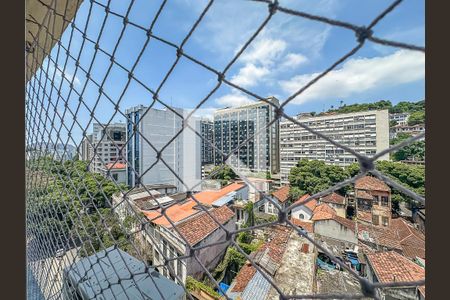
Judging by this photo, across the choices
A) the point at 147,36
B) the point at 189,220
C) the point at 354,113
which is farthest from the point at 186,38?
the point at 354,113

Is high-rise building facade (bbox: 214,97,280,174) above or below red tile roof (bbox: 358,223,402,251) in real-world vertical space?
above

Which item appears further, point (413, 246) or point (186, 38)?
point (413, 246)

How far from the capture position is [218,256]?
4.49 m

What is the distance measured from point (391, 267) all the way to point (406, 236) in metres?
2.00

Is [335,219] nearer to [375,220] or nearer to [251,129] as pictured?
[375,220]

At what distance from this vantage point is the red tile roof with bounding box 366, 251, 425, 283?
2.65m

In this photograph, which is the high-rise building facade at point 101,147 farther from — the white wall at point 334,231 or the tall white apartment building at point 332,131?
the white wall at point 334,231

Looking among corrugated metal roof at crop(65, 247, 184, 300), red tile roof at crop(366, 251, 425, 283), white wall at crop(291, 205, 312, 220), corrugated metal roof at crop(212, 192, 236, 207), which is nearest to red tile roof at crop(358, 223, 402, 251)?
red tile roof at crop(366, 251, 425, 283)

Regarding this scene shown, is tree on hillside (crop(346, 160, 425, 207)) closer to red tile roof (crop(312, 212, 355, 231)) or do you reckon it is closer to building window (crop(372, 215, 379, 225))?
red tile roof (crop(312, 212, 355, 231))

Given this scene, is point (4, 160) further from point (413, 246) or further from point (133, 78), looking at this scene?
point (413, 246)

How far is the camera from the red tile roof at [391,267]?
8.69ft

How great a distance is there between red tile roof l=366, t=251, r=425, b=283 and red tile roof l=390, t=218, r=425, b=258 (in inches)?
21.3

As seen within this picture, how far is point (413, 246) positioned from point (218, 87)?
5.08 meters

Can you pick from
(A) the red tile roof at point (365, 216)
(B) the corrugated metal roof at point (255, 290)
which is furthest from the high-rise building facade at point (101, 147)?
(A) the red tile roof at point (365, 216)
